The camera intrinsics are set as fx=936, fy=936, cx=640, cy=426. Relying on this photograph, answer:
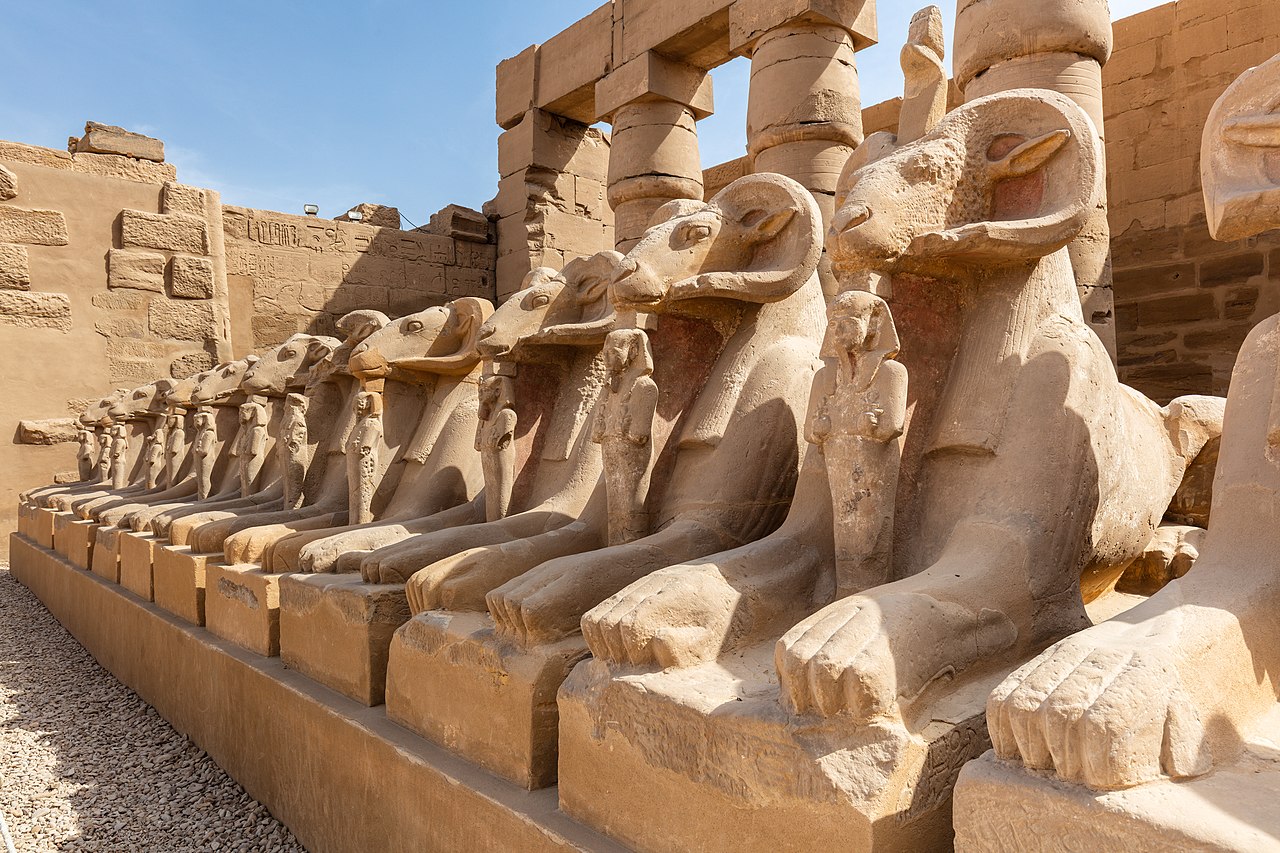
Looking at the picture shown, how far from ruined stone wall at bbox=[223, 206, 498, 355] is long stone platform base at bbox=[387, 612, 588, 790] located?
806 cm

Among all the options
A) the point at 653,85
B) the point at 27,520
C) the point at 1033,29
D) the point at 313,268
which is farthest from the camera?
the point at 313,268

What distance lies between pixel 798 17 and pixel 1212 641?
225 inches

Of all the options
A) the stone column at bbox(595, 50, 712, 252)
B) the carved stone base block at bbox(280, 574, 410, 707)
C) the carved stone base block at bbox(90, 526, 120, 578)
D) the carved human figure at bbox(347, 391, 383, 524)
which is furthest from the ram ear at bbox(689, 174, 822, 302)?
the stone column at bbox(595, 50, 712, 252)

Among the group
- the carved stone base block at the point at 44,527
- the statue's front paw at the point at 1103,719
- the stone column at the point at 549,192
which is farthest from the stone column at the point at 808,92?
the carved stone base block at the point at 44,527

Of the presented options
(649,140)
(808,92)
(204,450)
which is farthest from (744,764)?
(649,140)

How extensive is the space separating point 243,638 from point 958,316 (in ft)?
8.79

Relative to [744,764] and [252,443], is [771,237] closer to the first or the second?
[744,764]

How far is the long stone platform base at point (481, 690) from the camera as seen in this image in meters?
1.92

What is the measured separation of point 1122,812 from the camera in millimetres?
1017

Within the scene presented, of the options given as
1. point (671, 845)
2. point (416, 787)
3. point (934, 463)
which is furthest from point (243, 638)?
point (934, 463)

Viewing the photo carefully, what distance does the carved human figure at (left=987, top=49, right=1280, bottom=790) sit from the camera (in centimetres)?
106

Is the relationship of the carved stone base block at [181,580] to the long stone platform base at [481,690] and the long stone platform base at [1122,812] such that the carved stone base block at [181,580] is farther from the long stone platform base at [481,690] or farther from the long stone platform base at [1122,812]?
the long stone platform base at [1122,812]

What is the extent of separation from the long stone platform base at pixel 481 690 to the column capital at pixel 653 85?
6115 mm

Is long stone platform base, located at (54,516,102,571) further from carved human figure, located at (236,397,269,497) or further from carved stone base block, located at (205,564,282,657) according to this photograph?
carved stone base block, located at (205,564,282,657)
